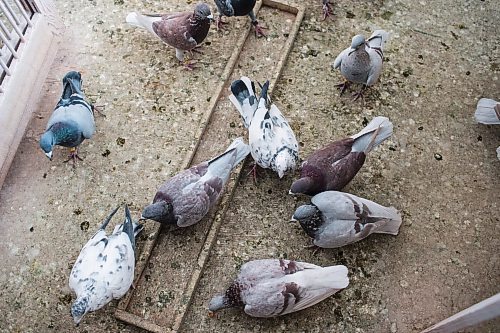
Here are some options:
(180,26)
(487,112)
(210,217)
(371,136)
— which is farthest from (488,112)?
(180,26)

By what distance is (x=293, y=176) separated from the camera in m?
4.03

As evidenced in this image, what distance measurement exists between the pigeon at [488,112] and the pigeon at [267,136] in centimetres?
146

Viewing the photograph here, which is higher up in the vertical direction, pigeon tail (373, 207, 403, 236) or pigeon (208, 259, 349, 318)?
pigeon (208, 259, 349, 318)

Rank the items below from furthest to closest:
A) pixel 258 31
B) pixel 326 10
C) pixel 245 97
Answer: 1. pixel 326 10
2. pixel 258 31
3. pixel 245 97

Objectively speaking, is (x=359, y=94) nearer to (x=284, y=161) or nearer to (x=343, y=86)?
(x=343, y=86)

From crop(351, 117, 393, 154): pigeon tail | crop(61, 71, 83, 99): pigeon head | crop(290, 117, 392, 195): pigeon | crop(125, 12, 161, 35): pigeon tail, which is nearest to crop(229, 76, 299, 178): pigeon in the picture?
crop(290, 117, 392, 195): pigeon

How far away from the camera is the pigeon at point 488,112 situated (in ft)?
13.5

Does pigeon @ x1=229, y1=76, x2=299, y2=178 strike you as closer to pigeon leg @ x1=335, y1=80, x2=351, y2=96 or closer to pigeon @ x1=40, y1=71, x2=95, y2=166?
pigeon leg @ x1=335, y1=80, x2=351, y2=96

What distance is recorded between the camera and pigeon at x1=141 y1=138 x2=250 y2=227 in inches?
141

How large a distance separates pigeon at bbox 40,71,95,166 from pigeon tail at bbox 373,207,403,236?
2.10 m

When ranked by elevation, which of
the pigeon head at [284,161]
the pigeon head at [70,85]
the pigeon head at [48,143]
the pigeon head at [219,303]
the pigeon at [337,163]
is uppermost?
the pigeon head at [70,85]

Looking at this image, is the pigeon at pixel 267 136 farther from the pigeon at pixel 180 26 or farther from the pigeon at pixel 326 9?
the pigeon at pixel 326 9

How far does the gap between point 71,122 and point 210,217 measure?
115 cm

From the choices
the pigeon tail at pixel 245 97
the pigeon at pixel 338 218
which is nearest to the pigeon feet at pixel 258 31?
the pigeon tail at pixel 245 97
